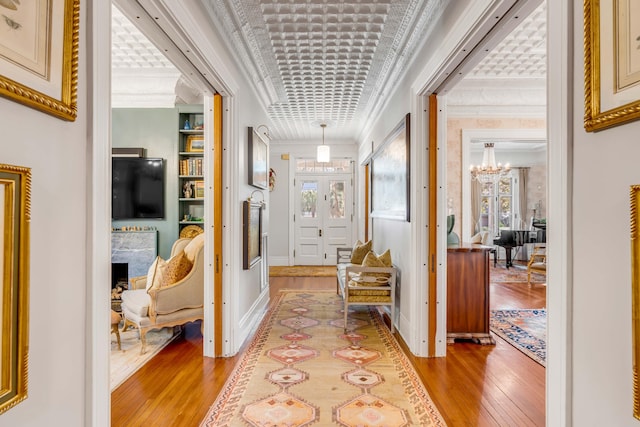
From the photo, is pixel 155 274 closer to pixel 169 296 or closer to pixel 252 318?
pixel 169 296

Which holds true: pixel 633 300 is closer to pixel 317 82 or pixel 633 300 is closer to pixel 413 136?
pixel 413 136

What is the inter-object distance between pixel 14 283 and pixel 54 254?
16 centimetres

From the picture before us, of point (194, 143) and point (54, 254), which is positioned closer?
point (54, 254)

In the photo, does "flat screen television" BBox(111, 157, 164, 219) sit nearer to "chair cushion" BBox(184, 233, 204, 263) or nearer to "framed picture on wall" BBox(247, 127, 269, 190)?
"chair cushion" BBox(184, 233, 204, 263)

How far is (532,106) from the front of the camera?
5148mm

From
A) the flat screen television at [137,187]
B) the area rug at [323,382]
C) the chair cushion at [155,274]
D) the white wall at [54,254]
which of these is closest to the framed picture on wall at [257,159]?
the chair cushion at [155,274]

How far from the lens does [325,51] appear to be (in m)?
3.24

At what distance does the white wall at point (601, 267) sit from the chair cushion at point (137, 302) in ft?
10.2

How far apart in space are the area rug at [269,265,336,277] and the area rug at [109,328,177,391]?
341 cm

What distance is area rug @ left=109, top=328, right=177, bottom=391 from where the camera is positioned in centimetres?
269

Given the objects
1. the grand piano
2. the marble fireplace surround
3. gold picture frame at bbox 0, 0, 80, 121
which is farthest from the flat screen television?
the grand piano

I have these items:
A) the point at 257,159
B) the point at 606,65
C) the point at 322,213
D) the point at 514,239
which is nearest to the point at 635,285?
the point at 606,65

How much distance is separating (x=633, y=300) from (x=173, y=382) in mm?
2632

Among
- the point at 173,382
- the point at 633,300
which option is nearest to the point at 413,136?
the point at 633,300
